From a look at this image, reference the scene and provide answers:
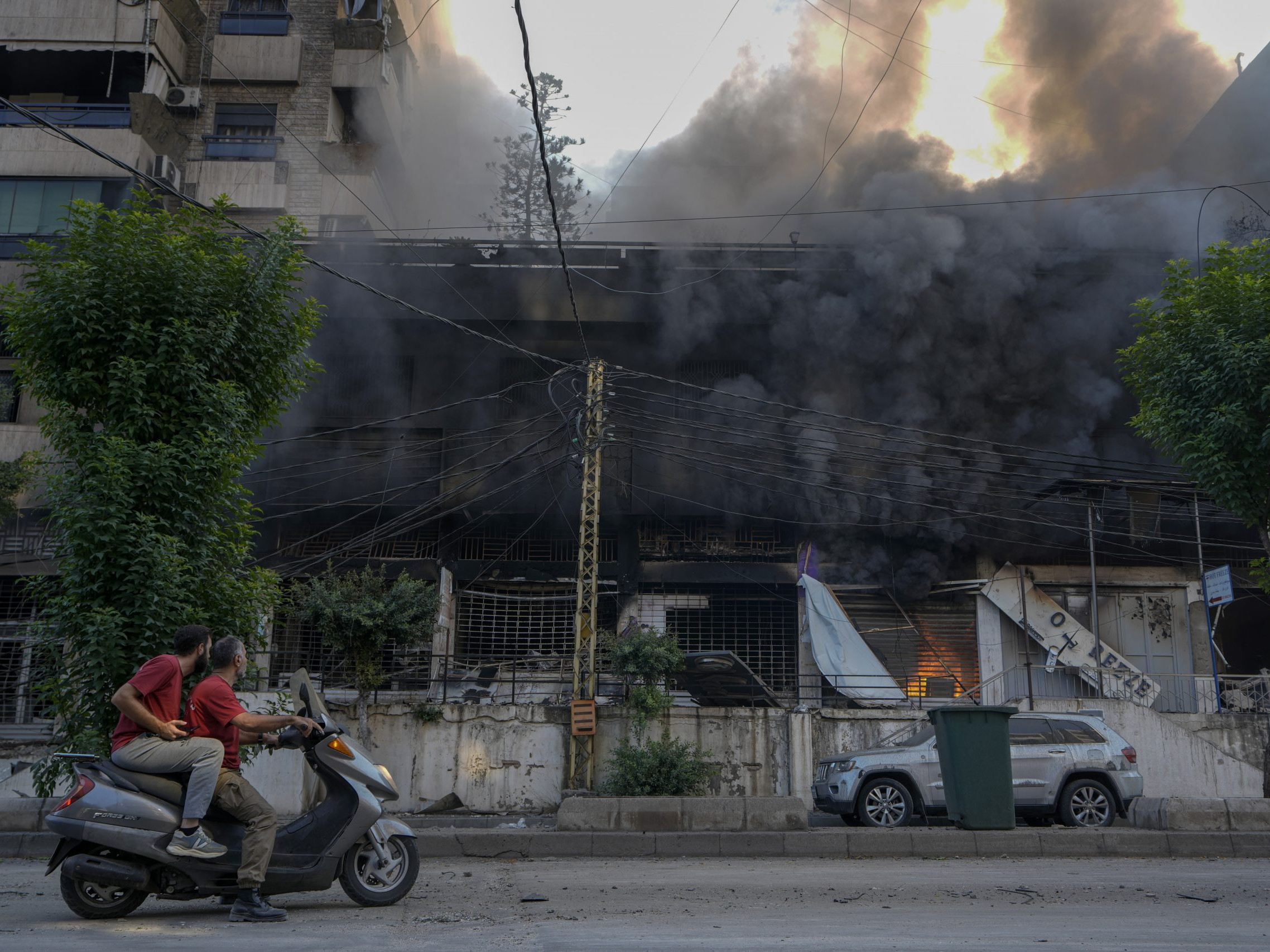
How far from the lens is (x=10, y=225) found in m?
21.5

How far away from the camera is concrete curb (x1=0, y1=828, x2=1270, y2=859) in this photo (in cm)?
877

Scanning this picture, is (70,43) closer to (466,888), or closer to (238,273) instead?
(238,273)

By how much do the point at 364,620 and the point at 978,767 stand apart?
8527 millimetres

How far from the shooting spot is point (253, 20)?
2491 cm

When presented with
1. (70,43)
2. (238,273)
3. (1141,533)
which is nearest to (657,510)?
(1141,533)

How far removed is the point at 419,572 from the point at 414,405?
4.36m

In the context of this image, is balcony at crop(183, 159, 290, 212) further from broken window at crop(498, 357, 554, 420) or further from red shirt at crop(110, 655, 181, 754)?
red shirt at crop(110, 655, 181, 754)

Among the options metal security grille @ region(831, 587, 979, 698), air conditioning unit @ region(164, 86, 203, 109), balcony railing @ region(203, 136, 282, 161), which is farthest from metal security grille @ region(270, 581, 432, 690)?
air conditioning unit @ region(164, 86, 203, 109)

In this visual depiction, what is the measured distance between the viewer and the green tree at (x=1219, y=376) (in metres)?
10.5

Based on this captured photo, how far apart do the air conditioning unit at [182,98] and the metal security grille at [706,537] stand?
1514 centimetres

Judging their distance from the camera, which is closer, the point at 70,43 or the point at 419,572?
the point at 419,572

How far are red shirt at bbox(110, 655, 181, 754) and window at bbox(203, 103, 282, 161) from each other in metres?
22.1

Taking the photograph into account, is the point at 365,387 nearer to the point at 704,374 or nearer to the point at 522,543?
the point at 522,543

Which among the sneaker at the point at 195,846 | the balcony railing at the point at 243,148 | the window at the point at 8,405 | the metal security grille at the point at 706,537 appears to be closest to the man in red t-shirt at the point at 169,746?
the sneaker at the point at 195,846
